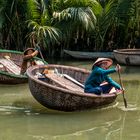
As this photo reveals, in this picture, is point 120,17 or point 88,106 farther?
point 120,17

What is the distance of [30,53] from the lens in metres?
11.7

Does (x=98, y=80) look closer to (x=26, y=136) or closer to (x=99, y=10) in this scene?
(x=26, y=136)

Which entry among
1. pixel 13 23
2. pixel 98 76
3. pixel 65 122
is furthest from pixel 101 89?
pixel 13 23

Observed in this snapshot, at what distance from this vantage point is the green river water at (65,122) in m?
7.48

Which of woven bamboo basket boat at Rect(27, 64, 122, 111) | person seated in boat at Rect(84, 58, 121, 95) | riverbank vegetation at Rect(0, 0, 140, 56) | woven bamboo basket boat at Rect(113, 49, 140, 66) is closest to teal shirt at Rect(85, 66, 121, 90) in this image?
person seated in boat at Rect(84, 58, 121, 95)

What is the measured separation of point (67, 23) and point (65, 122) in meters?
8.73

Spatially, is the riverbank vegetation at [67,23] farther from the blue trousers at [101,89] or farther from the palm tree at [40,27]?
the blue trousers at [101,89]

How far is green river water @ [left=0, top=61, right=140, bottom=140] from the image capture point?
7.48 meters

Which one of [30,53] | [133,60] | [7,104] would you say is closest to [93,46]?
[133,60]

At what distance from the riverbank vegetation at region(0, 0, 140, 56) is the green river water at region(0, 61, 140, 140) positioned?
636cm

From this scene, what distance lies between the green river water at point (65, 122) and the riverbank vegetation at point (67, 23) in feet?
20.9

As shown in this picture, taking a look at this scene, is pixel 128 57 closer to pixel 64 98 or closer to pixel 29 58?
pixel 29 58

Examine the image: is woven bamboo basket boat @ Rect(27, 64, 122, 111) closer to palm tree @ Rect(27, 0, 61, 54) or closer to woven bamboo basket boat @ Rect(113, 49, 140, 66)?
woven bamboo basket boat @ Rect(113, 49, 140, 66)

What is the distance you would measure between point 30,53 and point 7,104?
2.47m
